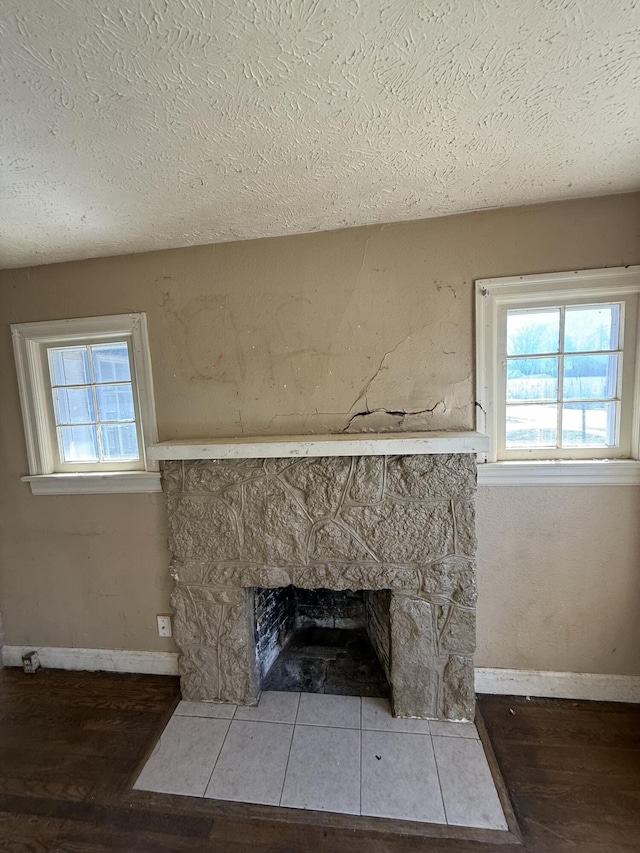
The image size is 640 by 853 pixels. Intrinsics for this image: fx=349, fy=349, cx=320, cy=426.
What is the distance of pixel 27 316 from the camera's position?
186 centimetres

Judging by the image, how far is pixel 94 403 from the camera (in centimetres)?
191

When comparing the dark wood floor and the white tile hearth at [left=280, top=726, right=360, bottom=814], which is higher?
the white tile hearth at [left=280, top=726, right=360, bottom=814]

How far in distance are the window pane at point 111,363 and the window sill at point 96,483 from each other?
514 millimetres

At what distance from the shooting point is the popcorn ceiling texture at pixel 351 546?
1549mm

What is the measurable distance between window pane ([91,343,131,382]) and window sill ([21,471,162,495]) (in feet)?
1.69

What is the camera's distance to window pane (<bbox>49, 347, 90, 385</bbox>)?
75.1 inches

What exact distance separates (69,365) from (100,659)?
1.66 m

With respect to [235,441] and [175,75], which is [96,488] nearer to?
[235,441]

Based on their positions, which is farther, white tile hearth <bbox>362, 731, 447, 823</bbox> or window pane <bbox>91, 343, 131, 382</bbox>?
window pane <bbox>91, 343, 131, 382</bbox>

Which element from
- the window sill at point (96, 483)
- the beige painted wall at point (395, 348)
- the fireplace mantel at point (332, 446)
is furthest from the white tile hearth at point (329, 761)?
the fireplace mantel at point (332, 446)

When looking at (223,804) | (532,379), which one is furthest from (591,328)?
(223,804)

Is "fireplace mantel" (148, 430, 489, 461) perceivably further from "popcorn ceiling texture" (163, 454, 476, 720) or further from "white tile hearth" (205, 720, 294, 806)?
"white tile hearth" (205, 720, 294, 806)

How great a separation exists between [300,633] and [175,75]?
8.35 ft

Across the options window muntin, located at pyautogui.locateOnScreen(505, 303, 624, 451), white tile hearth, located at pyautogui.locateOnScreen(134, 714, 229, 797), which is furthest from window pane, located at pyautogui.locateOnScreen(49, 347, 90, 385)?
window muntin, located at pyautogui.locateOnScreen(505, 303, 624, 451)
